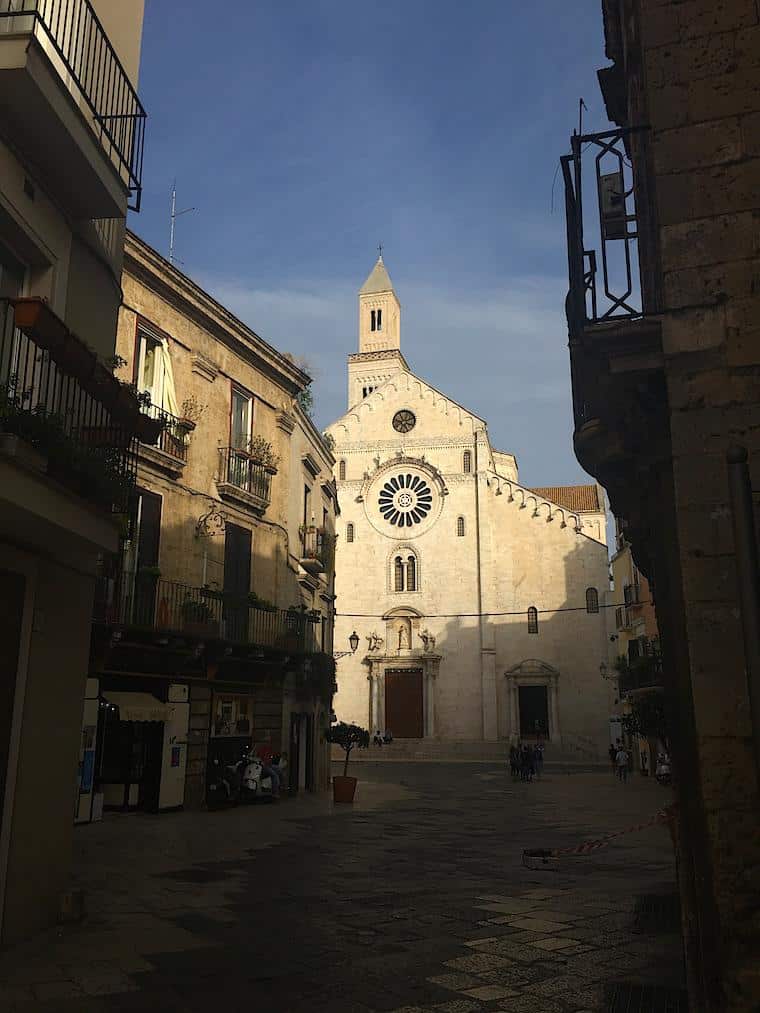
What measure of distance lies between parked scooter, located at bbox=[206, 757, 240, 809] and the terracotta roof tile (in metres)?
42.8

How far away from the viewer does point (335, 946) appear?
282 inches

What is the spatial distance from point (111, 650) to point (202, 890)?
23.2ft

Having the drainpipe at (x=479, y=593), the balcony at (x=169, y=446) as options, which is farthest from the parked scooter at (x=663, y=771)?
the balcony at (x=169, y=446)

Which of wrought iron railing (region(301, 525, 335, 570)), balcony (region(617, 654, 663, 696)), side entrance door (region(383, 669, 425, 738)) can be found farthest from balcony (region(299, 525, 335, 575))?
side entrance door (region(383, 669, 425, 738))

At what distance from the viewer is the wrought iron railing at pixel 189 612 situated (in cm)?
1554

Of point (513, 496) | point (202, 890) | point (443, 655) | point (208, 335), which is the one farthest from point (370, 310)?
point (202, 890)

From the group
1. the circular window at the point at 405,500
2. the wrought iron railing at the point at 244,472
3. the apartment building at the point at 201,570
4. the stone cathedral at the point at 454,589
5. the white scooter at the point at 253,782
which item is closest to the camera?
the apartment building at the point at 201,570

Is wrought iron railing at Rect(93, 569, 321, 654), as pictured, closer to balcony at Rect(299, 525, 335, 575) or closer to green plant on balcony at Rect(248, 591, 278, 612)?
green plant on balcony at Rect(248, 591, 278, 612)

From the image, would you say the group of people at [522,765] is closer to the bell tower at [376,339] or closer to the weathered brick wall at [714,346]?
the weathered brick wall at [714,346]

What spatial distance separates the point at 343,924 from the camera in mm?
7992

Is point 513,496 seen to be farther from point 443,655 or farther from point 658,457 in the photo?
point 658,457

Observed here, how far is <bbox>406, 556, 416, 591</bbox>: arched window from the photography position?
48719 millimetres

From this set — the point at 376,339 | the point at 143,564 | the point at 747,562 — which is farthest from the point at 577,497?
the point at 747,562

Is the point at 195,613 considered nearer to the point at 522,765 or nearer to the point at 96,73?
the point at 96,73
